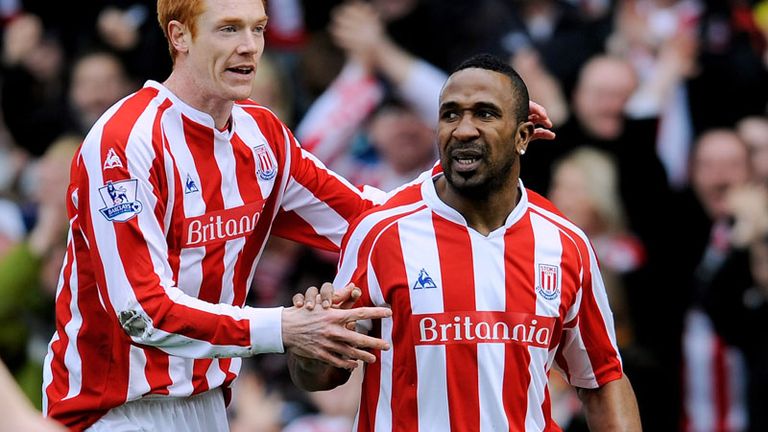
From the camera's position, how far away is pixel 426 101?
316 inches

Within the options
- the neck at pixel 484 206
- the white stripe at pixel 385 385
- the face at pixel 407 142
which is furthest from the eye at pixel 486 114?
the face at pixel 407 142

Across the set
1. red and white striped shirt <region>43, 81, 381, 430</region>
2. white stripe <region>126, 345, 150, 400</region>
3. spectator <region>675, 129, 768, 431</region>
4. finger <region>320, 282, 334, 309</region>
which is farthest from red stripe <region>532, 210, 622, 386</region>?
spectator <region>675, 129, 768, 431</region>

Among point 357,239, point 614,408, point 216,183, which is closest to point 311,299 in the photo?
point 357,239

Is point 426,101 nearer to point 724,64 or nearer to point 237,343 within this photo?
point 724,64

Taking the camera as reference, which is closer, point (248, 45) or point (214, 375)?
point (248, 45)

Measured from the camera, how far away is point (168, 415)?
182 inches

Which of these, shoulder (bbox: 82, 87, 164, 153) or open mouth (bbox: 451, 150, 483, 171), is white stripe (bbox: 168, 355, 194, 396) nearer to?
shoulder (bbox: 82, 87, 164, 153)

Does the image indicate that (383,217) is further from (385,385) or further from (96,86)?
(96,86)

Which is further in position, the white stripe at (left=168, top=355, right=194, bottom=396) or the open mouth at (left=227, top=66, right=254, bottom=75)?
the white stripe at (left=168, top=355, right=194, bottom=396)

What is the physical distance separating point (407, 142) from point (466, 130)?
3.91 metres

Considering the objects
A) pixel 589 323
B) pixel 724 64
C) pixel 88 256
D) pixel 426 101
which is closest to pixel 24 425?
pixel 88 256

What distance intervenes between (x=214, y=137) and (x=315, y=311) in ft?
2.40

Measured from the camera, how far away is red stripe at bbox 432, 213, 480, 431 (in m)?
4.21

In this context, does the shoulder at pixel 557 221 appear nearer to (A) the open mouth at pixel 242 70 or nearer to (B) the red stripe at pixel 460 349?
(B) the red stripe at pixel 460 349
